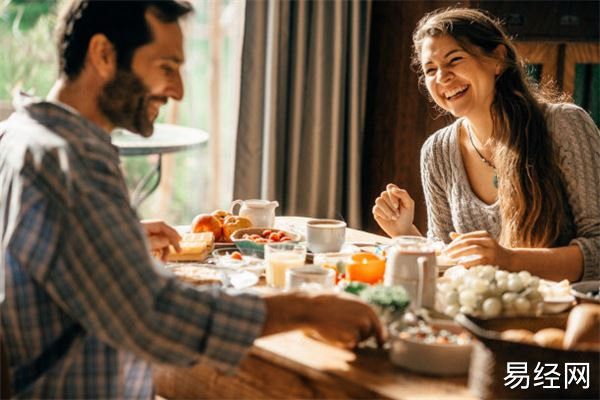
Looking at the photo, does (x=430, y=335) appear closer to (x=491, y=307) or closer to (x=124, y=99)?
(x=491, y=307)

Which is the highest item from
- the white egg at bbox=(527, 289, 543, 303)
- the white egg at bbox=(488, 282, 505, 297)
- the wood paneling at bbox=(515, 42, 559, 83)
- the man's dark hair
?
the wood paneling at bbox=(515, 42, 559, 83)

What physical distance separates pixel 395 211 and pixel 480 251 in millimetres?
465

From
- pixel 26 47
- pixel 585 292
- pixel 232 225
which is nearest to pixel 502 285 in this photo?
pixel 585 292

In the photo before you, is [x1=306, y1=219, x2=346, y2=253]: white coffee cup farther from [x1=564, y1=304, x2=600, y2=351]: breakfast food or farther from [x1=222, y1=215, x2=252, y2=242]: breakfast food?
[x1=564, y1=304, x2=600, y2=351]: breakfast food

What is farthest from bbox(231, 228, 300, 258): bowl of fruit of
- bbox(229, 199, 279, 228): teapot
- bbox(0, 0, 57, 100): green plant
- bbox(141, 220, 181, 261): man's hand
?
bbox(0, 0, 57, 100): green plant

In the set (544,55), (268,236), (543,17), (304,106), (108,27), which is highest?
(543,17)

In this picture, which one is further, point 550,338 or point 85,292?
point 550,338

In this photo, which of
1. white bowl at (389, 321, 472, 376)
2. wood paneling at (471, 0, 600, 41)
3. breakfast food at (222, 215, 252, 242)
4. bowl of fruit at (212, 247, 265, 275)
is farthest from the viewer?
wood paneling at (471, 0, 600, 41)

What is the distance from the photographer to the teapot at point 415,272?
1.67 m

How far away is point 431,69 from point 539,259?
0.68 m

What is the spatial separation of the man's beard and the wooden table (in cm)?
48

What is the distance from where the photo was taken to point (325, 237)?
2221 millimetres

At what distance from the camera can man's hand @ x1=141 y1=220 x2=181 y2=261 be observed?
6.55 feet

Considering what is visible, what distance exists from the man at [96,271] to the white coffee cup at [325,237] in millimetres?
746
